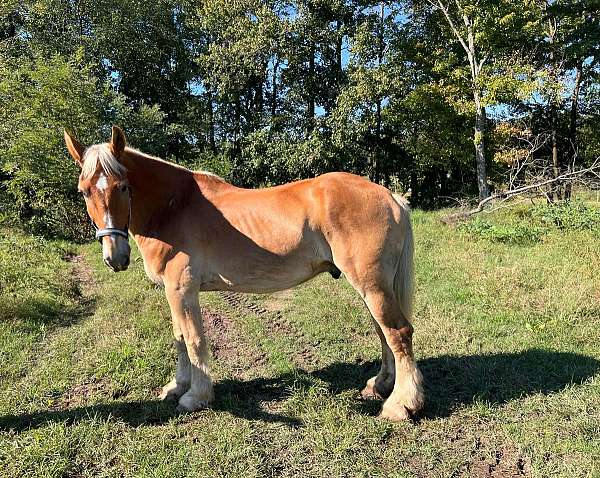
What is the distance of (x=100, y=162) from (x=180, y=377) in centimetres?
205

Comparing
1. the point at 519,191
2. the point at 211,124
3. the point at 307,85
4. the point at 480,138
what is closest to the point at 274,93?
the point at 307,85

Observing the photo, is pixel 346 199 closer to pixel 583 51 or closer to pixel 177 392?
pixel 177 392

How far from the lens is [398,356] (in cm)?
340

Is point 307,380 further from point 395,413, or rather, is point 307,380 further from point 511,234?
point 511,234

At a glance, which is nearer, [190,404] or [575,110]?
[190,404]

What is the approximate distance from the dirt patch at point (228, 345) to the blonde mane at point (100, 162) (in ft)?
7.83

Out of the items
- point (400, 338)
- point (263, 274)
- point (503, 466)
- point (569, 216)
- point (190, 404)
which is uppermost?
point (263, 274)

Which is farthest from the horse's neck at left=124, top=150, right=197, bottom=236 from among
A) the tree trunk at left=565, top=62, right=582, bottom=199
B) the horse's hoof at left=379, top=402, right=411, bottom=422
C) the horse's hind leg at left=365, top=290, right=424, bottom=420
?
the tree trunk at left=565, top=62, right=582, bottom=199

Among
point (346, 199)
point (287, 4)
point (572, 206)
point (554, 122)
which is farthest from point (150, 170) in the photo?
point (554, 122)

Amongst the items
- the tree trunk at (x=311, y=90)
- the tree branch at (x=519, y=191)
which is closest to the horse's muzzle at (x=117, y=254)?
the tree branch at (x=519, y=191)

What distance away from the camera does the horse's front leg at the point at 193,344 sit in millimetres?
3449

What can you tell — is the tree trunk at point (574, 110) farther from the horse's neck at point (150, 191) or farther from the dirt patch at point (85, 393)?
the dirt patch at point (85, 393)

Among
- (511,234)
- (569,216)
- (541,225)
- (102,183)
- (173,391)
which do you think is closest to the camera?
(102,183)

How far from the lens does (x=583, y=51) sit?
18.6 meters
